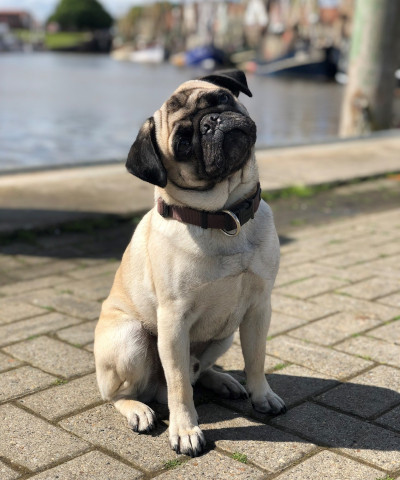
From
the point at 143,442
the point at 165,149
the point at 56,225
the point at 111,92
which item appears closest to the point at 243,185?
the point at 165,149

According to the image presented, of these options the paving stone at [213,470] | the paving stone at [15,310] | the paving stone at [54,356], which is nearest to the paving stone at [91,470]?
the paving stone at [213,470]

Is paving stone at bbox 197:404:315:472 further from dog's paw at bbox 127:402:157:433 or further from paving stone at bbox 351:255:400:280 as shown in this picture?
paving stone at bbox 351:255:400:280

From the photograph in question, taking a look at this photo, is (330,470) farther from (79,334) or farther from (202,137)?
(79,334)

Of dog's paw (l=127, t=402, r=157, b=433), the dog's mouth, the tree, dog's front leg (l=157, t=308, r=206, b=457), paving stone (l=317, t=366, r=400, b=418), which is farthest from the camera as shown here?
the tree

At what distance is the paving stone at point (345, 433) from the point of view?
3.11 meters

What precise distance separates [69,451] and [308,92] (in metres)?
40.2

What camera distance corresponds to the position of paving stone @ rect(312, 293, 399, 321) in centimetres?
488

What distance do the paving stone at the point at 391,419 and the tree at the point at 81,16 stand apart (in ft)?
504

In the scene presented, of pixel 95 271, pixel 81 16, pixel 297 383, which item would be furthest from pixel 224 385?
pixel 81 16

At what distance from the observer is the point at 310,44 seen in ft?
239

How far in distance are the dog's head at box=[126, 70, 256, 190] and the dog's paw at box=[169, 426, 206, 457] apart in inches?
43.3

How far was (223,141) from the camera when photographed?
10.0ft

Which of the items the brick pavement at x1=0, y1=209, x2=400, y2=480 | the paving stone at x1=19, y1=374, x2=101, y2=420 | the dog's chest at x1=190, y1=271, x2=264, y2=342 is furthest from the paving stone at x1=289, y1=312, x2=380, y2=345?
the paving stone at x1=19, y1=374, x2=101, y2=420

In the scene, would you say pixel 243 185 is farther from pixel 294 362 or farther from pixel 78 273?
pixel 78 273
